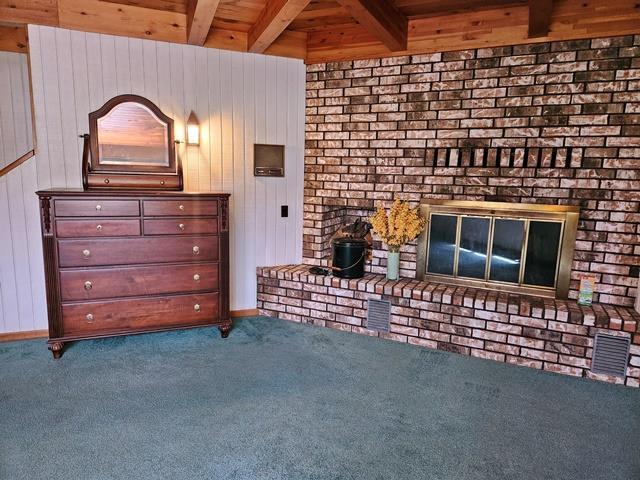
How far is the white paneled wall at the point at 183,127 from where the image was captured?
3236mm

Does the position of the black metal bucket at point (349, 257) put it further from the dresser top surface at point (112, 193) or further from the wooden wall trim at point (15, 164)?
the wooden wall trim at point (15, 164)

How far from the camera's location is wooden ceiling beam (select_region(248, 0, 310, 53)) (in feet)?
8.87

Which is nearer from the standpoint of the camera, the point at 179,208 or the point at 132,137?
the point at 179,208

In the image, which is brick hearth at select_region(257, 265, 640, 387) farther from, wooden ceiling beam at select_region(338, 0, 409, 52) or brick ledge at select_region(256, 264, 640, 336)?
wooden ceiling beam at select_region(338, 0, 409, 52)

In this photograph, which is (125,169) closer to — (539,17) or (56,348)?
(56,348)

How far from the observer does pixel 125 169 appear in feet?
11.0

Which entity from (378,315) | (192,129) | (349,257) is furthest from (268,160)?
(378,315)

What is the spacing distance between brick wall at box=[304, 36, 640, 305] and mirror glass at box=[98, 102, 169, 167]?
132cm

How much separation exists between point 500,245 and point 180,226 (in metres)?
2.52

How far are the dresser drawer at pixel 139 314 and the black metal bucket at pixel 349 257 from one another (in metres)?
1.09

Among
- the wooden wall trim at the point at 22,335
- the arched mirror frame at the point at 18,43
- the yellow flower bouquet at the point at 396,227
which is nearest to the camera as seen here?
the arched mirror frame at the point at 18,43

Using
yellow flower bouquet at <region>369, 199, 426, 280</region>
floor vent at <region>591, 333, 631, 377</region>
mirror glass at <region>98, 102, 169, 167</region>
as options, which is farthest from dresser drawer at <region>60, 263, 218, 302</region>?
floor vent at <region>591, 333, 631, 377</region>

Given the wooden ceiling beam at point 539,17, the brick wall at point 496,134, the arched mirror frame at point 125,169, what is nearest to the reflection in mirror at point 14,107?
the arched mirror frame at point 125,169

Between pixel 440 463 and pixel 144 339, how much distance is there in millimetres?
2454
